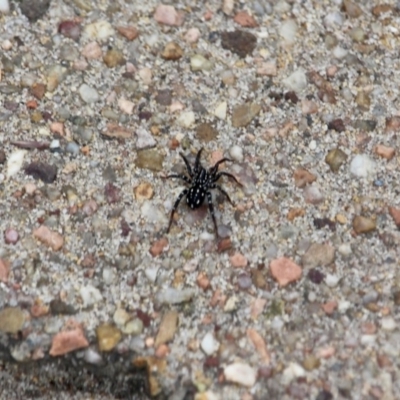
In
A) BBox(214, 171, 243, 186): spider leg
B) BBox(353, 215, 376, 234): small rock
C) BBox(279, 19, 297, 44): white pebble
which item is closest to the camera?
BBox(353, 215, 376, 234): small rock

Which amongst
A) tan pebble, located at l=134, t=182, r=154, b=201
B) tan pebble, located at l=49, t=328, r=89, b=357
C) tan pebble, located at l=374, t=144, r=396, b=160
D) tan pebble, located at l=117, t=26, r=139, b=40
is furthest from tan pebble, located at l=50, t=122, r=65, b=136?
tan pebble, located at l=374, t=144, r=396, b=160

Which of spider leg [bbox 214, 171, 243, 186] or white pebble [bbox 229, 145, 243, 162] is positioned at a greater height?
white pebble [bbox 229, 145, 243, 162]

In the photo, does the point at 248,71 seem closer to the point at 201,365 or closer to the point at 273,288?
the point at 273,288

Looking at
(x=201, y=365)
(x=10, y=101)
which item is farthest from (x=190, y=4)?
(x=201, y=365)

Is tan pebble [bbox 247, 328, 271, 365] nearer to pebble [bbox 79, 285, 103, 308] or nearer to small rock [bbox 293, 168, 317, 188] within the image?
pebble [bbox 79, 285, 103, 308]

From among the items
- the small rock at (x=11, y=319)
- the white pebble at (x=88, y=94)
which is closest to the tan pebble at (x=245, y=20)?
the white pebble at (x=88, y=94)

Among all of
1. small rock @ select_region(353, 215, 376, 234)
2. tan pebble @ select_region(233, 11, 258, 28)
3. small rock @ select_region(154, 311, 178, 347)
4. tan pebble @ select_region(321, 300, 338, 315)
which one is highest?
tan pebble @ select_region(233, 11, 258, 28)

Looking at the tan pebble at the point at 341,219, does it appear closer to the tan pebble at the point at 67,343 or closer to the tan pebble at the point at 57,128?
the tan pebble at the point at 67,343
